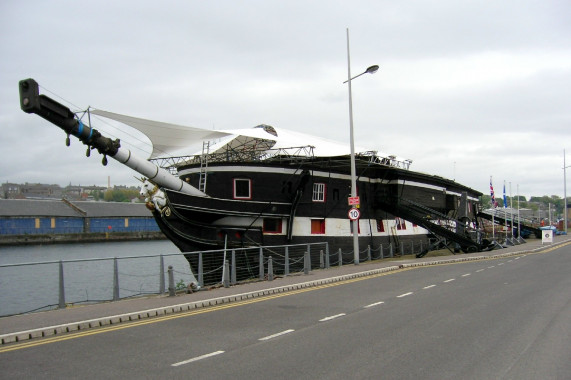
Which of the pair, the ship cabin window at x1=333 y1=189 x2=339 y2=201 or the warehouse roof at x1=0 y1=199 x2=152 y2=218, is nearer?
the ship cabin window at x1=333 y1=189 x2=339 y2=201

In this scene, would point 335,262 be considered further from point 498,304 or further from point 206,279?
point 498,304

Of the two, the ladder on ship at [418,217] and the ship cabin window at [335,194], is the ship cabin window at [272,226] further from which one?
the ladder on ship at [418,217]

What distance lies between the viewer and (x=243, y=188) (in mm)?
25469

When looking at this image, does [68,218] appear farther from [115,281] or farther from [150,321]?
[150,321]

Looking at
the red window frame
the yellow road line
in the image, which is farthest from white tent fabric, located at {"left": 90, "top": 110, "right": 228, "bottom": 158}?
the yellow road line

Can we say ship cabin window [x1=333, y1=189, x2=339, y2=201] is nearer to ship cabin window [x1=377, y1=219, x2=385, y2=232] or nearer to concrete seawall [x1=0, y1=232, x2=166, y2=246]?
ship cabin window [x1=377, y1=219, x2=385, y2=232]

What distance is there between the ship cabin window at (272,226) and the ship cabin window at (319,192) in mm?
2802

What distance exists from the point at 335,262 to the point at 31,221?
6280cm

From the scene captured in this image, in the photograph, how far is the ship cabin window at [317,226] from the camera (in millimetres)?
27759

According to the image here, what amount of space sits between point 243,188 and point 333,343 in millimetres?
17679

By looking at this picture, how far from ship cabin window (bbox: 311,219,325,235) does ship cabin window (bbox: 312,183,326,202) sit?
1.19 meters

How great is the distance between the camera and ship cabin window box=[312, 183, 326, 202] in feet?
91.7

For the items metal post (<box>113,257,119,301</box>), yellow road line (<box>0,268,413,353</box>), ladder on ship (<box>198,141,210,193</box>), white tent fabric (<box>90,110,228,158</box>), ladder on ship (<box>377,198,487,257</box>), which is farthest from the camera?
ladder on ship (<box>377,198,487,257</box>)

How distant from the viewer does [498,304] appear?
1199cm
